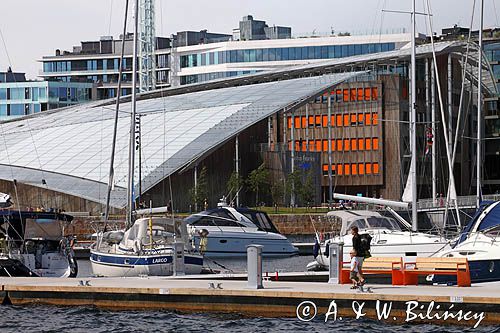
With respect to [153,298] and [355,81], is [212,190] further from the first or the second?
[153,298]

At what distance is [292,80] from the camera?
10419 centimetres

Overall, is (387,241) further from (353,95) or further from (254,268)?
(353,95)

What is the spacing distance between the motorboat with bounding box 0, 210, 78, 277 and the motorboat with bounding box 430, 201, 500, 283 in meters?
13.8

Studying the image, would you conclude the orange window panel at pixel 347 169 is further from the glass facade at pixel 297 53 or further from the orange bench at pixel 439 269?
the orange bench at pixel 439 269

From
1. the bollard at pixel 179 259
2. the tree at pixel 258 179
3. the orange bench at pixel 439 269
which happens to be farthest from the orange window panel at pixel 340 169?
the orange bench at pixel 439 269

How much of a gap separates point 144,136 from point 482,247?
56938 millimetres

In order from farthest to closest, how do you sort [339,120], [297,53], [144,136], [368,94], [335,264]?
[297,53] → [339,120] → [368,94] → [144,136] → [335,264]

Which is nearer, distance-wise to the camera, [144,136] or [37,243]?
[37,243]

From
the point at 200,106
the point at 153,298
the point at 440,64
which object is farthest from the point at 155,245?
the point at 440,64

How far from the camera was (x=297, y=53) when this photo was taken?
143750mm

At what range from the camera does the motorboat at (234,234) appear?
60406 mm

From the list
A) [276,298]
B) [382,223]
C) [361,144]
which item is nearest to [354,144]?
[361,144]

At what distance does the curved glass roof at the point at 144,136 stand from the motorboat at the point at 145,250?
3125 centimetres

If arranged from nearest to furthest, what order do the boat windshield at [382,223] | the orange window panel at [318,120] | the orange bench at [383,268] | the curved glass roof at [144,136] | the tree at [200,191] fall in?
the orange bench at [383,268], the boat windshield at [382,223], the tree at [200,191], the curved glass roof at [144,136], the orange window panel at [318,120]
